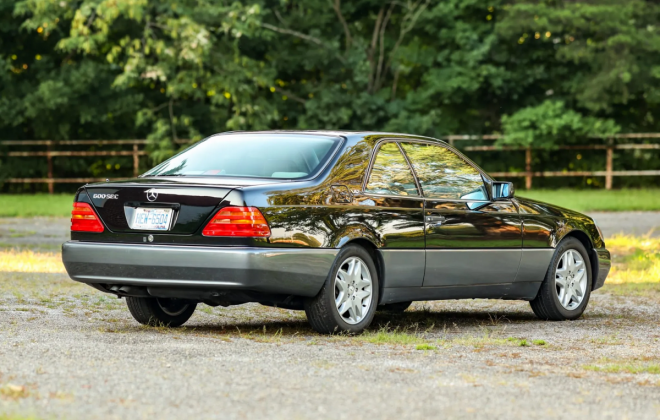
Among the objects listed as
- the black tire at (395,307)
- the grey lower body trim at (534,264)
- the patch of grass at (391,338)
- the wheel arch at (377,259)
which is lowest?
the black tire at (395,307)

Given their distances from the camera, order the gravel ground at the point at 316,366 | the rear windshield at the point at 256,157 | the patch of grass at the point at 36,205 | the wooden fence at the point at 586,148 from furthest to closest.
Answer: the wooden fence at the point at 586,148, the patch of grass at the point at 36,205, the rear windshield at the point at 256,157, the gravel ground at the point at 316,366

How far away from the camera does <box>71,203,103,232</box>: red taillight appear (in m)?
8.07

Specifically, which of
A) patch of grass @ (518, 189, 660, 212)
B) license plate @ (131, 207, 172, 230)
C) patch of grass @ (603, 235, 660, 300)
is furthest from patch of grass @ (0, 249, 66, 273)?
patch of grass @ (518, 189, 660, 212)

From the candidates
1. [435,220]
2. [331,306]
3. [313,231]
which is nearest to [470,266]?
[435,220]

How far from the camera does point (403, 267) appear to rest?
8.52m

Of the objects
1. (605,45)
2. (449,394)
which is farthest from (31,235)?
(605,45)

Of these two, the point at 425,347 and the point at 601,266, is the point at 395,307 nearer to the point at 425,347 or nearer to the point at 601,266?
the point at 601,266

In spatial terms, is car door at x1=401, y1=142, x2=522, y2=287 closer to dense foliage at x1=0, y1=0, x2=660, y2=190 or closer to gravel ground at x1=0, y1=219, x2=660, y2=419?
gravel ground at x1=0, y1=219, x2=660, y2=419

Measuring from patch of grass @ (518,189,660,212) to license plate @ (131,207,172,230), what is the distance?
19370 millimetres

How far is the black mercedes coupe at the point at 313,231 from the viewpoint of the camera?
7582mm

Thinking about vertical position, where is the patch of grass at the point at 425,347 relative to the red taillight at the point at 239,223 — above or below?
below

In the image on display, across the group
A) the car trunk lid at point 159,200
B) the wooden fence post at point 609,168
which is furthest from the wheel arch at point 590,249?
the wooden fence post at point 609,168

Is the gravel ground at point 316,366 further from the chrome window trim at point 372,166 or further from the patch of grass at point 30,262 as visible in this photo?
the patch of grass at point 30,262

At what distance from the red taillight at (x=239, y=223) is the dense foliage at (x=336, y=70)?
78.5 ft
